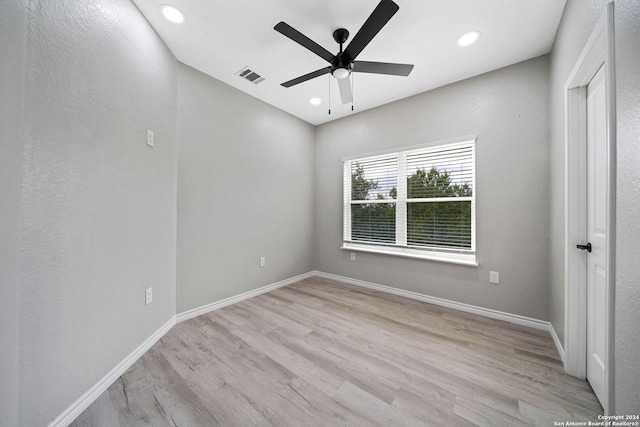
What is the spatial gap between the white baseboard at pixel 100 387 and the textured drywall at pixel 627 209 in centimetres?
251

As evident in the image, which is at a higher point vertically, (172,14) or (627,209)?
(172,14)

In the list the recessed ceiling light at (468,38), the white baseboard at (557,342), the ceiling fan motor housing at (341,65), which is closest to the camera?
the white baseboard at (557,342)

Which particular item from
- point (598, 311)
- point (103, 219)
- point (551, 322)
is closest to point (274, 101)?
point (103, 219)

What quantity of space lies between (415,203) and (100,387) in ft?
11.0

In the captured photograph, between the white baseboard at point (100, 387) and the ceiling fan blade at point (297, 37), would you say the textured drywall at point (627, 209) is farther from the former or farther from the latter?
the white baseboard at point (100, 387)

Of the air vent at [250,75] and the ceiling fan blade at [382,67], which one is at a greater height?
the air vent at [250,75]

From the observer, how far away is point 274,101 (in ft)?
10.5

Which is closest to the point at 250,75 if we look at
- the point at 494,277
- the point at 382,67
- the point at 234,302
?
the point at 382,67

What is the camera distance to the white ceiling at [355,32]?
67.2 inches

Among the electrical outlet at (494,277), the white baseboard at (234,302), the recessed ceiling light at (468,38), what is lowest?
the white baseboard at (234,302)

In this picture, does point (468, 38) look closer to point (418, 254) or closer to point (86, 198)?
point (418, 254)

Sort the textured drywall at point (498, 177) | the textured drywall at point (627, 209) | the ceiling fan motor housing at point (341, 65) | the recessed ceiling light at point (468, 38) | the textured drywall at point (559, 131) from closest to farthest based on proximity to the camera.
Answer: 1. the textured drywall at point (627, 209)
2. the textured drywall at point (559, 131)
3. the ceiling fan motor housing at point (341, 65)
4. the recessed ceiling light at point (468, 38)
5. the textured drywall at point (498, 177)

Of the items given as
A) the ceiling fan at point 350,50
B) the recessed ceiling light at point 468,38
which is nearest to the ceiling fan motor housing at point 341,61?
the ceiling fan at point 350,50

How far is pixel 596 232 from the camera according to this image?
54.8 inches
